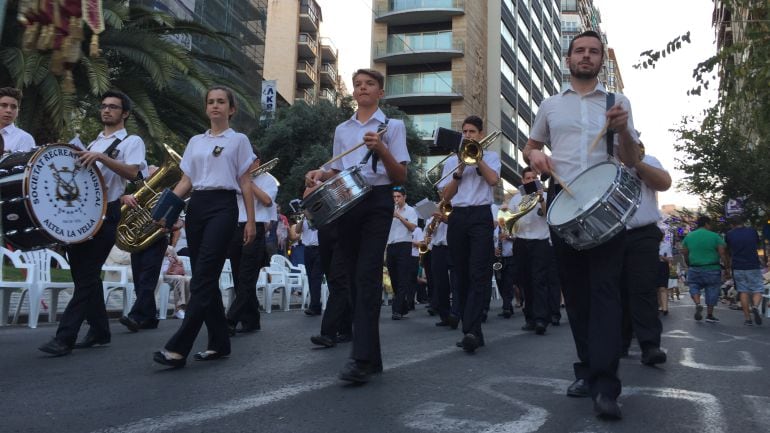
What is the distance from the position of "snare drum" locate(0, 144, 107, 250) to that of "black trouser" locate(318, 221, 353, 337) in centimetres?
183

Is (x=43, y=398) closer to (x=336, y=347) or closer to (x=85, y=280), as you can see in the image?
(x=85, y=280)

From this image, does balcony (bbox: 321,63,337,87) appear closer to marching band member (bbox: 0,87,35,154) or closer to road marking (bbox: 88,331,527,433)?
marching band member (bbox: 0,87,35,154)

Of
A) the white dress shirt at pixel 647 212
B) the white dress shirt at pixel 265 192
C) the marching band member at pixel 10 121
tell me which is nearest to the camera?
the white dress shirt at pixel 647 212

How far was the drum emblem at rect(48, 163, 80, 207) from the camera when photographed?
506cm

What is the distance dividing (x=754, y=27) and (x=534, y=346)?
20.1 ft

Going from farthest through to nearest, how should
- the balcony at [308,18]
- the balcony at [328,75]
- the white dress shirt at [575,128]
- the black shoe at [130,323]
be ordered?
the balcony at [328,75] → the balcony at [308,18] → the black shoe at [130,323] → the white dress shirt at [575,128]

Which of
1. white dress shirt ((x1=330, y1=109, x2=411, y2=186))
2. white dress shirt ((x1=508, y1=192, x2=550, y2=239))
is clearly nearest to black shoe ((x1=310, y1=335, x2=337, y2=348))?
white dress shirt ((x1=330, y1=109, x2=411, y2=186))

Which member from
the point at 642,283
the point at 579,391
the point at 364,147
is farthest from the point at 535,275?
the point at 579,391

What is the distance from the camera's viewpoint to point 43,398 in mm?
3756

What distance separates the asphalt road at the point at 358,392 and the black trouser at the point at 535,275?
1917 mm

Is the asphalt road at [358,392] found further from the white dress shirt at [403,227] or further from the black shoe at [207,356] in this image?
the white dress shirt at [403,227]

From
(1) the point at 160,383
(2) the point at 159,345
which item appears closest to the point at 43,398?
(1) the point at 160,383

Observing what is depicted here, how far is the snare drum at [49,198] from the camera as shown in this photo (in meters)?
4.70

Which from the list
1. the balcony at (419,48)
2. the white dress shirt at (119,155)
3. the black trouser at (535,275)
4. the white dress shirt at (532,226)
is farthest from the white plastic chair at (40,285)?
the balcony at (419,48)
